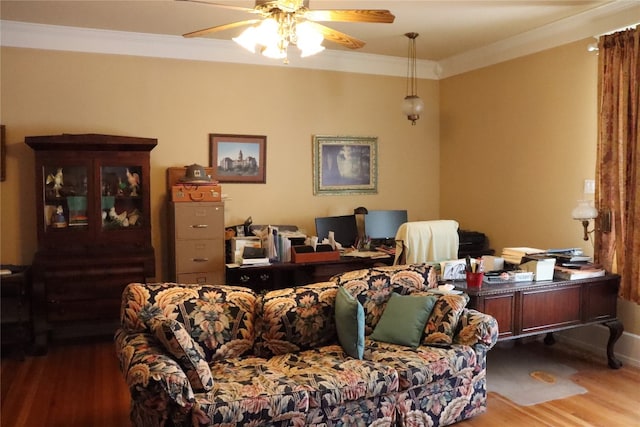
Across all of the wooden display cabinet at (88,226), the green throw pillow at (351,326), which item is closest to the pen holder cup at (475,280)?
the green throw pillow at (351,326)

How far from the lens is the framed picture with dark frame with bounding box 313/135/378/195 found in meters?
5.51

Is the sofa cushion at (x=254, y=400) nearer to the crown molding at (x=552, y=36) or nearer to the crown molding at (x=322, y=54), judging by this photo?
the crown molding at (x=322, y=54)

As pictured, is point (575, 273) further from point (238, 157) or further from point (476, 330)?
point (238, 157)

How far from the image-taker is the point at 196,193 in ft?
15.1

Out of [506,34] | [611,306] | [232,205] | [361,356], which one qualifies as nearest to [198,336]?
[361,356]

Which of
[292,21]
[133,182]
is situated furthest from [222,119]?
[292,21]

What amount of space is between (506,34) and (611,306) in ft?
8.45

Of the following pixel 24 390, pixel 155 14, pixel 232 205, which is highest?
pixel 155 14

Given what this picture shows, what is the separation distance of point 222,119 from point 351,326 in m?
2.87

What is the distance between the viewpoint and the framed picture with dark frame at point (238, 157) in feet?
16.7

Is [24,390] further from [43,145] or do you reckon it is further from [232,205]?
[232,205]

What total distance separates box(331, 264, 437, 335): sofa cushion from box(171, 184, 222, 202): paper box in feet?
5.41

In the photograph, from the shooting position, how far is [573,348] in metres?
4.39

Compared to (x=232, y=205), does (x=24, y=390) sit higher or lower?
lower
